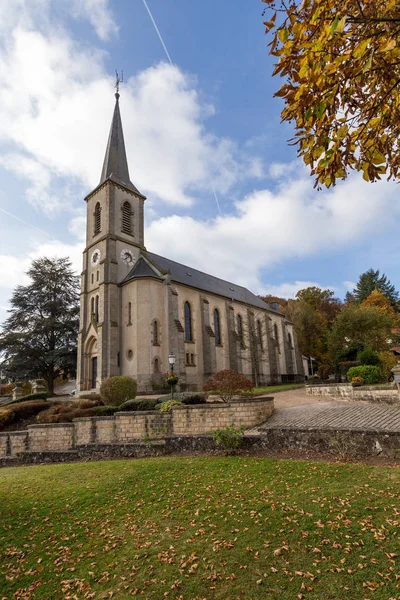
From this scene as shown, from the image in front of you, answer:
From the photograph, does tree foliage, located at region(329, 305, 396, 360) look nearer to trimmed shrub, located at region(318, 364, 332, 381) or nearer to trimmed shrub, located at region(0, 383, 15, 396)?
trimmed shrub, located at region(318, 364, 332, 381)

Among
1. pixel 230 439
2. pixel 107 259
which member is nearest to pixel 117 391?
pixel 230 439

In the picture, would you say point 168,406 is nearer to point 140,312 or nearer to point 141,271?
point 140,312

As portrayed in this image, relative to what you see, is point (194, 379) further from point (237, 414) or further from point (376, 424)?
point (376, 424)

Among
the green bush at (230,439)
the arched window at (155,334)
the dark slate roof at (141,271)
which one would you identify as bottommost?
the green bush at (230,439)

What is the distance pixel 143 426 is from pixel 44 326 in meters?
26.3

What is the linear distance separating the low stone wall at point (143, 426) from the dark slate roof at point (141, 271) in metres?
15.9

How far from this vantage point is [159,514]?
18.0 ft

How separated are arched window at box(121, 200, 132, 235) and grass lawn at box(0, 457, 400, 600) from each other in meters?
26.3

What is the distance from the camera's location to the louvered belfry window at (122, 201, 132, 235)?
31.1 meters

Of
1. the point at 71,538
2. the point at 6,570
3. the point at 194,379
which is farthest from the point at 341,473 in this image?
the point at 194,379

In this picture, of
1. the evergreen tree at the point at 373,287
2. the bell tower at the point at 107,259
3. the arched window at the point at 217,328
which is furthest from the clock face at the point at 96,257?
the evergreen tree at the point at 373,287

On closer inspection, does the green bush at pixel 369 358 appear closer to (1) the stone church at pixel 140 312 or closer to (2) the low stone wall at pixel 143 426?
(1) the stone church at pixel 140 312

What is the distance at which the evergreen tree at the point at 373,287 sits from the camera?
2409 inches

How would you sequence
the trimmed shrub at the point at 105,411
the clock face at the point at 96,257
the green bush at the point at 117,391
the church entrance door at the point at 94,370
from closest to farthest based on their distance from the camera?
the trimmed shrub at the point at 105,411 < the green bush at the point at 117,391 < the church entrance door at the point at 94,370 < the clock face at the point at 96,257
